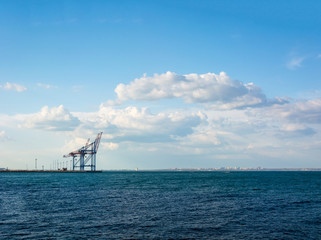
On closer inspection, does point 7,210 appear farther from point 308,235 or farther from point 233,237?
point 308,235

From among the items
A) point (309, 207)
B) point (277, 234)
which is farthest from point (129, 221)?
point (309, 207)

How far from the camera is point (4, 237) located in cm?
2636

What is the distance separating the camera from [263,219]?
35031mm

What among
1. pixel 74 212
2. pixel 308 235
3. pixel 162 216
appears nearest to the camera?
pixel 308 235

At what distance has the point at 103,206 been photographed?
4488cm

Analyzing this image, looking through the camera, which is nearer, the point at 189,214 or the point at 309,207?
the point at 189,214

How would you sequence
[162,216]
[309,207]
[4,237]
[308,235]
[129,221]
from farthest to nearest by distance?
[309,207], [162,216], [129,221], [308,235], [4,237]

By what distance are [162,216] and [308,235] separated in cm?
1614

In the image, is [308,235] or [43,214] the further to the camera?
[43,214]

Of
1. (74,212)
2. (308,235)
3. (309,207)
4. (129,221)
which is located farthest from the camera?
(309,207)

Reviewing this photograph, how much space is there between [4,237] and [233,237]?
67.2 ft

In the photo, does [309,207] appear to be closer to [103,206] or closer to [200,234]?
[200,234]

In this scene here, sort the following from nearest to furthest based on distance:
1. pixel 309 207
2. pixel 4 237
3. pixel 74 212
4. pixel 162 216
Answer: pixel 4 237, pixel 162 216, pixel 74 212, pixel 309 207

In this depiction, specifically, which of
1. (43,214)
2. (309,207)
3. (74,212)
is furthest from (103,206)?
(309,207)
